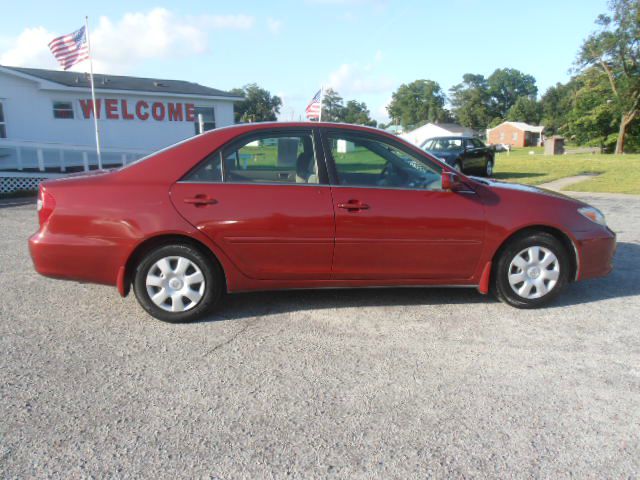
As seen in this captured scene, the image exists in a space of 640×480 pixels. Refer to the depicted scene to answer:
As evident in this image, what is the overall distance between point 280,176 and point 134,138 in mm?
18916

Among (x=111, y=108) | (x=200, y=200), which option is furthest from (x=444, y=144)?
(x=200, y=200)

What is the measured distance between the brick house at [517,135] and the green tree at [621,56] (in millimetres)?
42444

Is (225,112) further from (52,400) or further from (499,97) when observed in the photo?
(499,97)

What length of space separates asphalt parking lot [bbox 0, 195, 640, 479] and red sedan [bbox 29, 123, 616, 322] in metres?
0.34

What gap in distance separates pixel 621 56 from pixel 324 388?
5787cm

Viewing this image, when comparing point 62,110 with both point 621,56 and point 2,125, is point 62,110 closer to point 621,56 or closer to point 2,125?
point 2,125

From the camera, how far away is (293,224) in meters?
3.92

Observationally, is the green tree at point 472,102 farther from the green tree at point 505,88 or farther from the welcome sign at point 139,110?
the welcome sign at point 139,110

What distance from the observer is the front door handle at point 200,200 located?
12.7 feet

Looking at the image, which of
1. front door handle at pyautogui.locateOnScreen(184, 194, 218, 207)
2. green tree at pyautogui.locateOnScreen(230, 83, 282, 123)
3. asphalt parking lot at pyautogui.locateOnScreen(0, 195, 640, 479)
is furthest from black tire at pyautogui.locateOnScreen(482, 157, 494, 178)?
green tree at pyautogui.locateOnScreen(230, 83, 282, 123)

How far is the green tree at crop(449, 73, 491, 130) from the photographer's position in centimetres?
12250

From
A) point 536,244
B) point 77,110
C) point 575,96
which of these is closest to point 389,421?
point 536,244

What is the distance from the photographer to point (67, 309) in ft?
14.3

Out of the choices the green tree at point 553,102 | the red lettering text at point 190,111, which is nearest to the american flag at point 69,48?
the red lettering text at point 190,111
